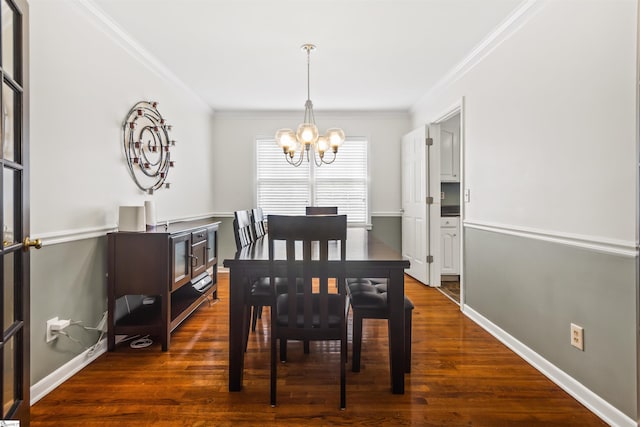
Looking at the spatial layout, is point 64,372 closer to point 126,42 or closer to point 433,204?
point 126,42

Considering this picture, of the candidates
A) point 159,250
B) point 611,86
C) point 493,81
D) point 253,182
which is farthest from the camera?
point 253,182

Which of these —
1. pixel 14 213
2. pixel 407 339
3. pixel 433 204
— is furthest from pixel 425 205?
pixel 14 213

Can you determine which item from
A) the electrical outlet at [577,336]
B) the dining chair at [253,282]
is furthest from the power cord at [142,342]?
the electrical outlet at [577,336]

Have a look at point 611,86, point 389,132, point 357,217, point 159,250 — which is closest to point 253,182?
point 357,217

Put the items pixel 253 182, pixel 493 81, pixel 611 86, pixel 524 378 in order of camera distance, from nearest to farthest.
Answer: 1. pixel 611 86
2. pixel 524 378
3. pixel 493 81
4. pixel 253 182

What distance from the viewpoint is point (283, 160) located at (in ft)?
17.0

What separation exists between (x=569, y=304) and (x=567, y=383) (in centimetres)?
44

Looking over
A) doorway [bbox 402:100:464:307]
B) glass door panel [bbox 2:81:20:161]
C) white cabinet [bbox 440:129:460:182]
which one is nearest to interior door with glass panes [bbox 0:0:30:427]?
glass door panel [bbox 2:81:20:161]

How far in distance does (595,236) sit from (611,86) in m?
0.74

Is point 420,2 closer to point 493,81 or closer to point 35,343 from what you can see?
point 493,81

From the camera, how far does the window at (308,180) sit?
5.17 meters

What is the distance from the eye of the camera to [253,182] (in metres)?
5.17

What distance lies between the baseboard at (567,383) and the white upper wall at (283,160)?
2764mm

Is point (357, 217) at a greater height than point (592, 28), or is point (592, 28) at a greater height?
point (592, 28)
